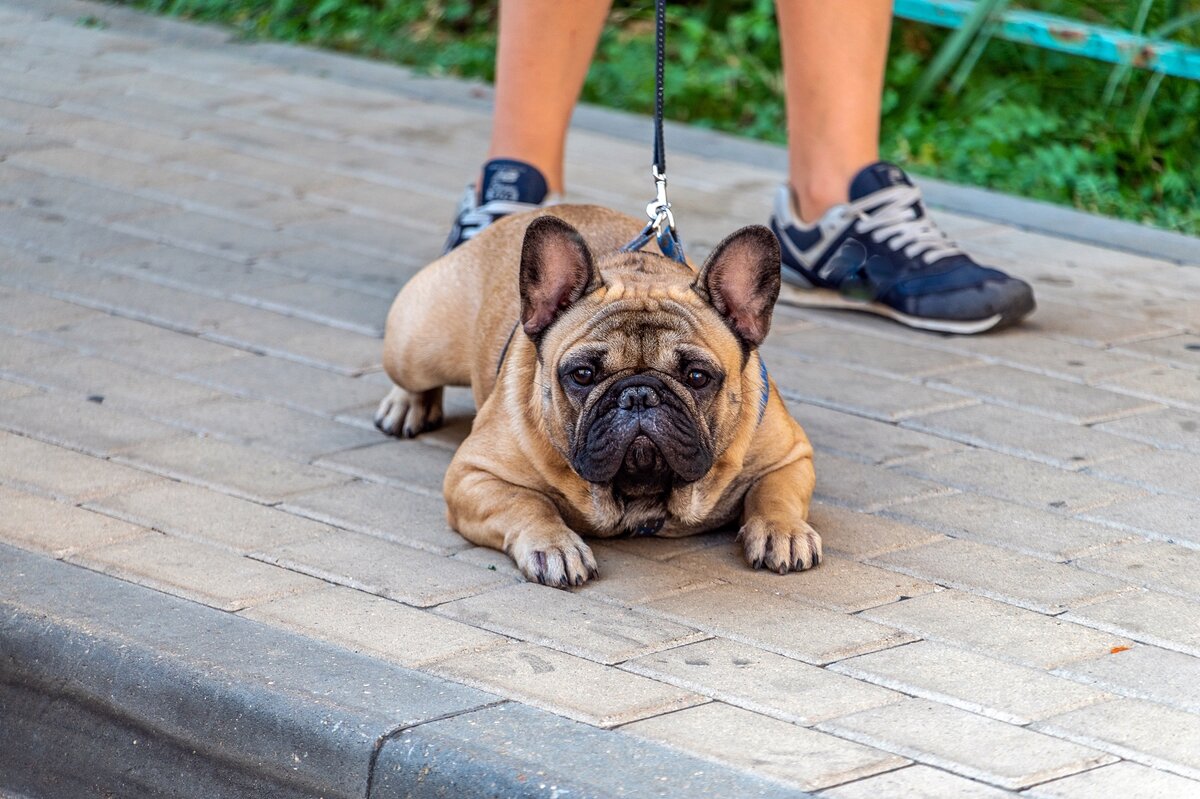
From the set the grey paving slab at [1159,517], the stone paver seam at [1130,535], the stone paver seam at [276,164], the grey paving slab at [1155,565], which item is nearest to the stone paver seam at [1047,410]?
the grey paving slab at [1159,517]

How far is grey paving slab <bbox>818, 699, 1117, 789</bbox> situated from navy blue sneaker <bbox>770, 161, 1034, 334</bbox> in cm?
236

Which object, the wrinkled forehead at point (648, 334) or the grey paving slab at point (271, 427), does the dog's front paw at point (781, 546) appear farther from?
the grey paving slab at point (271, 427)

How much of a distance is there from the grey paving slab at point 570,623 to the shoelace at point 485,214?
1790 millimetres

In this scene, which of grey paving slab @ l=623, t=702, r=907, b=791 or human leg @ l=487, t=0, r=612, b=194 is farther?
human leg @ l=487, t=0, r=612, b=194

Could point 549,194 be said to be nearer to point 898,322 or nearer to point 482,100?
point 898,322

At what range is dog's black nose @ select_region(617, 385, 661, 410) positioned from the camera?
3256 mm

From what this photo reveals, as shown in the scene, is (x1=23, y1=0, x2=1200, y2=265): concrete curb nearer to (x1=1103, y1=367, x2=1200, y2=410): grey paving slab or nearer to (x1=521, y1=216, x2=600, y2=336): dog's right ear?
(x1=1103, y1=367, x2=1200, y2=410): grey paving slab

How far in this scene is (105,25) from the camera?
8.71m

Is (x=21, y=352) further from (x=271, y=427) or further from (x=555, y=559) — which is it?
(x=555, y=559)

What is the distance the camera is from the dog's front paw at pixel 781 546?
338 cm

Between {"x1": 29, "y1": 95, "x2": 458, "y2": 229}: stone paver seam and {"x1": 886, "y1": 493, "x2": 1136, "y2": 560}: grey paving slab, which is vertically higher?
{"x1": 886, "y1": 493, "x2": 1136, "y2": 560}: grey paving slab

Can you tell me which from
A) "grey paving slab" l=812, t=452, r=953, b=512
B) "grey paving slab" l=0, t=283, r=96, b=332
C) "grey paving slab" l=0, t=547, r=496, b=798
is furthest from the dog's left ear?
"grey paving slab" l=0, t=283, r=96, b=332

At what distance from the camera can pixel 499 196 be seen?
16.3 ft

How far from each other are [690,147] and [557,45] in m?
2.12
